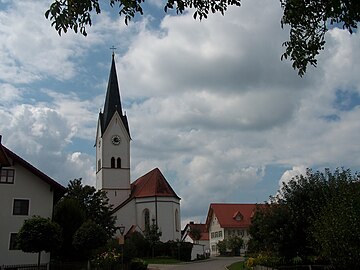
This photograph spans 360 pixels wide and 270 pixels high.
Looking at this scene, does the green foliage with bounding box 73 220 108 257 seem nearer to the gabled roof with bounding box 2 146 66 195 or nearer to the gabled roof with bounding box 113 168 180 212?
the gabled roof with bounding box 2 146 66 195

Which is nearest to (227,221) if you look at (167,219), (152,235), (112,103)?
(167,219)

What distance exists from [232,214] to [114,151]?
101 ft

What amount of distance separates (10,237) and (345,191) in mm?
24367

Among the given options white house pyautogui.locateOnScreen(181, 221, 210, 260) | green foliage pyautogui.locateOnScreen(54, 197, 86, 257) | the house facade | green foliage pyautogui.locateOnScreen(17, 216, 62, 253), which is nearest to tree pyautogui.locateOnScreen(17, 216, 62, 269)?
green foliage pyautogui.locateOnScreen(17, 216, 62, 253)

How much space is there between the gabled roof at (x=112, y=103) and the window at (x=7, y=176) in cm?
3772

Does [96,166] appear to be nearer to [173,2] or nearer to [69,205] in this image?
[69,205]

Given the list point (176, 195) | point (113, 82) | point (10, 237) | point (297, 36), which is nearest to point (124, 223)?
point (176, 195)

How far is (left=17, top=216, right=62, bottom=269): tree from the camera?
2689 cm

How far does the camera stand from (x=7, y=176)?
116 ft

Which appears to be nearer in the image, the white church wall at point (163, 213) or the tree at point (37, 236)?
the tree at point (37, 236)

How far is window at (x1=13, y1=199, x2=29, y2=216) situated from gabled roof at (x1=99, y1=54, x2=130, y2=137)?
124 feet

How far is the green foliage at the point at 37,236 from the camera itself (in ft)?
88.2

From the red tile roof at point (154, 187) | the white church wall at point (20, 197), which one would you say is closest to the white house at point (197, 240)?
the red tile roof at point (154, 187)

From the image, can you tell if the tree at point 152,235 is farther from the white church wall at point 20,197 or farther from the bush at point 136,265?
the white church wall at point 20,197
